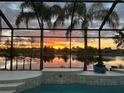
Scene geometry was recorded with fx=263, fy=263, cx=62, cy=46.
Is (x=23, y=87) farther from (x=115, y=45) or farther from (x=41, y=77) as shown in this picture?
(x=115, y=45)

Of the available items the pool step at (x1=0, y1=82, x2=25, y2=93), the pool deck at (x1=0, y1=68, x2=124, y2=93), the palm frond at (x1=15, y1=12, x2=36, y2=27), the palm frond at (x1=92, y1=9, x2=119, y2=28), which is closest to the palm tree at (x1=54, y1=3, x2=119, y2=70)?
the palm frond at (x1=92, y1=9, x2=119, y2=28)

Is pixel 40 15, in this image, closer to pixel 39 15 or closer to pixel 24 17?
pixel 39 15

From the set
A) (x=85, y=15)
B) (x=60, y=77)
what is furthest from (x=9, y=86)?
(x=85, y=15)

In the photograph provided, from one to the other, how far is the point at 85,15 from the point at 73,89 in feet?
→ 16.5

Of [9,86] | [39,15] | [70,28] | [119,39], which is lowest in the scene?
[9,86]

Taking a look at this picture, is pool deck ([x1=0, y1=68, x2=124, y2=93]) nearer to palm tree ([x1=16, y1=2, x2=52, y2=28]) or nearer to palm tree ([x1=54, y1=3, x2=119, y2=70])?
palm tree ([x1=54, y1=3, x2=119, y2=70])

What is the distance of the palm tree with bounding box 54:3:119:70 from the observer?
14.0m

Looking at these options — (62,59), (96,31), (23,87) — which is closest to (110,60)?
(62,59)

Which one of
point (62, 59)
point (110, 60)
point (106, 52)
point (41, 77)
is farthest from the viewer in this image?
point (110, 60)

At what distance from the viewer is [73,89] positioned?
11.0 metres

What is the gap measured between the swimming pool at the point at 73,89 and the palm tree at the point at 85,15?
112 inches

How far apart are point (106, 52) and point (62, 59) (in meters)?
3.31

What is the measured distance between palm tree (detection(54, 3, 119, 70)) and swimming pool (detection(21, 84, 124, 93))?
285 cm

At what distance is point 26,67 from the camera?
14.6 meters
